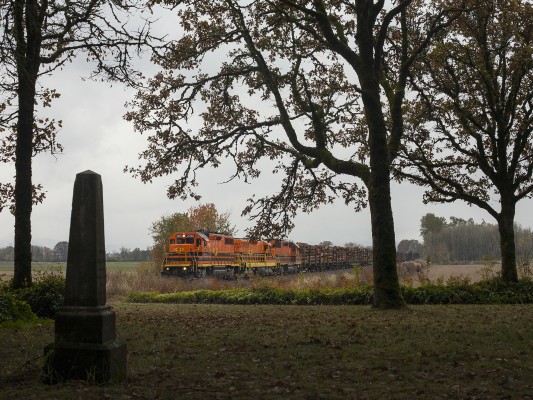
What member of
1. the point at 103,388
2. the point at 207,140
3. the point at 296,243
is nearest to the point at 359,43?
the point at 207,140

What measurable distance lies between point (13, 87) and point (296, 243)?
37.0 metres

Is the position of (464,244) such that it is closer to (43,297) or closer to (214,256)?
(214,256)

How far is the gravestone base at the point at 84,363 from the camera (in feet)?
18.6

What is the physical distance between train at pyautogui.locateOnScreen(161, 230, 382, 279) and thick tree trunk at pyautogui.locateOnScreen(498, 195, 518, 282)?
11.1m

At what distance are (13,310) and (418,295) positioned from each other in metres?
13.4

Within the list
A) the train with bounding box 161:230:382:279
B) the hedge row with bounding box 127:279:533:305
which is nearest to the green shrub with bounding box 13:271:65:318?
the hedge row with bounding box 127:279:533:305

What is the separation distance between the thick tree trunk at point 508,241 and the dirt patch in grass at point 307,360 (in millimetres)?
9220

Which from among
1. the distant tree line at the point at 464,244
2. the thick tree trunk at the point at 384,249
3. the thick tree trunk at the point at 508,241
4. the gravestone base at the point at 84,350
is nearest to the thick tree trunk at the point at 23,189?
the gravestone base at the point at 84,350


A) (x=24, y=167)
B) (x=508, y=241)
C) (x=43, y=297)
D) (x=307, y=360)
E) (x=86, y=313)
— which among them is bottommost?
(x=307, y=360)

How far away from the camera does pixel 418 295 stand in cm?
1788

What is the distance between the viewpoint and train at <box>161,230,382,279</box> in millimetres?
33688

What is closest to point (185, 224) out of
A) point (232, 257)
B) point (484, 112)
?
point (232, 257)

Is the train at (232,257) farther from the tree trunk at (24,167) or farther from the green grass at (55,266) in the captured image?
the tree trunk at (24,167)

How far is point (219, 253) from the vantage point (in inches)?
1435
